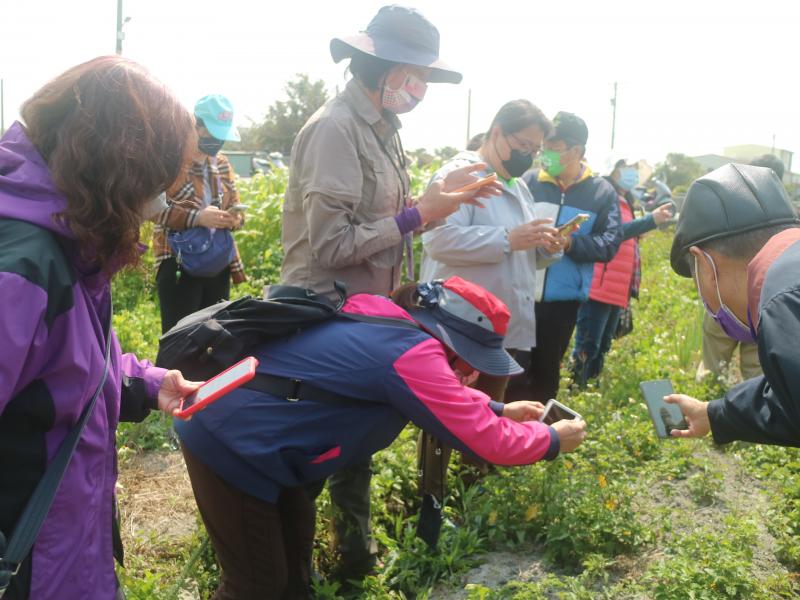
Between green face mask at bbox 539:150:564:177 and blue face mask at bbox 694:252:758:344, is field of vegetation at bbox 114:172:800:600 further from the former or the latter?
green face mask at bbox 539:150:564:177

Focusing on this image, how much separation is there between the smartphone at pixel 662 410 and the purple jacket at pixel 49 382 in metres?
1.62

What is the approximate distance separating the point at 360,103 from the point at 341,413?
1.24 meters

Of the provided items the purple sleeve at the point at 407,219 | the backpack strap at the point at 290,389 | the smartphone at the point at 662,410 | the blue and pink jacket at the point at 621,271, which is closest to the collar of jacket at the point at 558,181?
the blue and pink jacket at the point at 621,271

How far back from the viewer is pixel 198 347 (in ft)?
7.27

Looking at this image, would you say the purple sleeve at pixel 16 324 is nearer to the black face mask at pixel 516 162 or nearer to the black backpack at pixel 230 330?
the black backpack at pixel 230 330

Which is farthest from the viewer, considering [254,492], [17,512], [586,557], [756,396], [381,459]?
[381,459]

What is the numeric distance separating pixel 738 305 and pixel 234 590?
70.2 inches

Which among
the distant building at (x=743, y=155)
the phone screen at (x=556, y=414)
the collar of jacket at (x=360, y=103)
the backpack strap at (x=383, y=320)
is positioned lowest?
the distant building at (x=743, y=155)

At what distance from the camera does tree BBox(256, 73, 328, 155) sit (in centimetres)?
4066

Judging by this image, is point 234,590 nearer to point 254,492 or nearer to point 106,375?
point 254,492

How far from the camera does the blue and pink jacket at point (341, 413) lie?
2.25m

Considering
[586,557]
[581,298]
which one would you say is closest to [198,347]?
[586,557]

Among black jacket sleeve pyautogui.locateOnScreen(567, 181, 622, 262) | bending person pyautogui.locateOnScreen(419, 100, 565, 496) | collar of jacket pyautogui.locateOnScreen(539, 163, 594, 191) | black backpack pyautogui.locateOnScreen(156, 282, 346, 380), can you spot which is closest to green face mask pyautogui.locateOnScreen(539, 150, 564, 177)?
collar of jacket pyautogui.locateOnScreen(539, 163, 594, 191)

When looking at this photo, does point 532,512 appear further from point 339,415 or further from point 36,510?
point 36,510
